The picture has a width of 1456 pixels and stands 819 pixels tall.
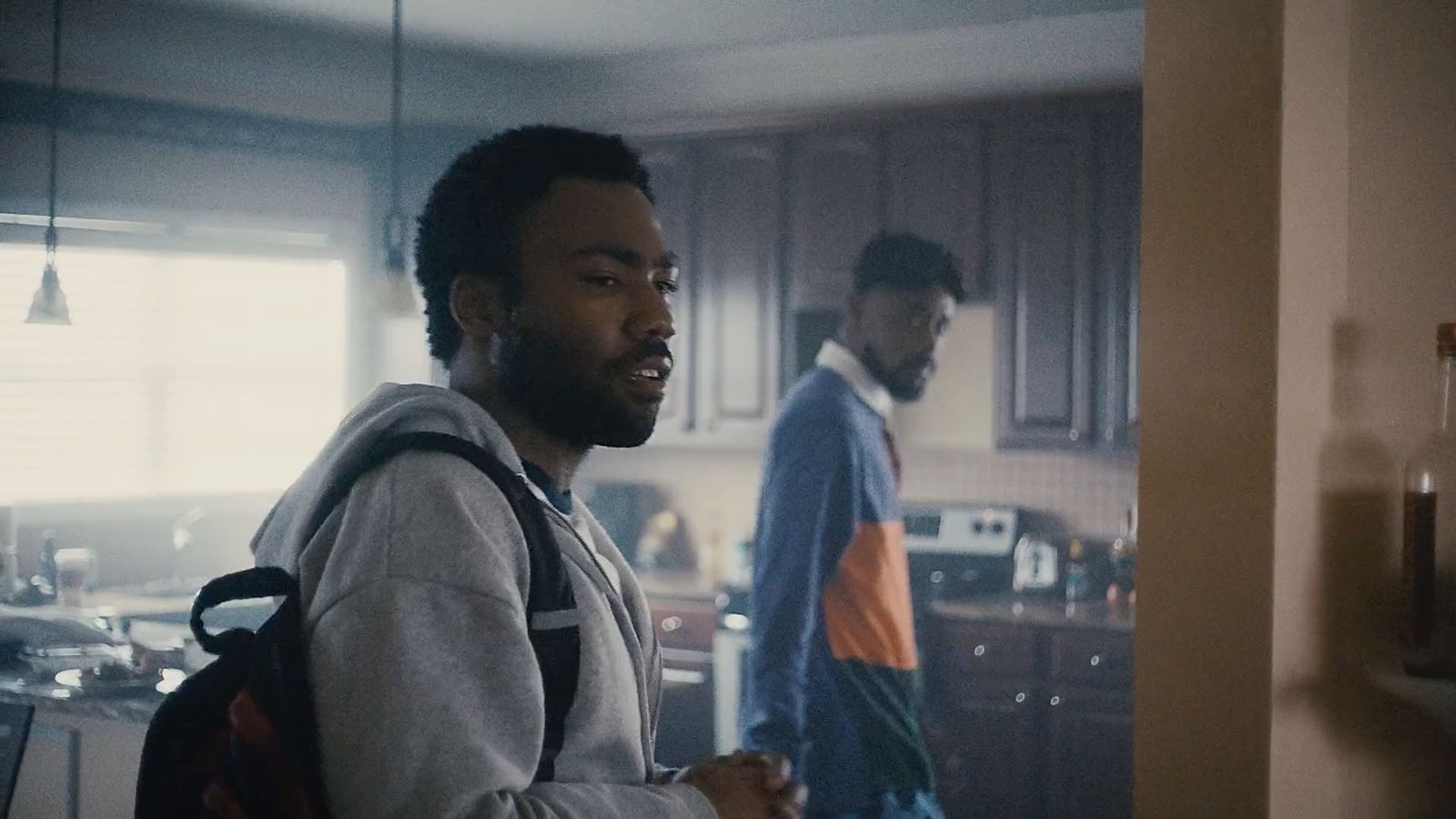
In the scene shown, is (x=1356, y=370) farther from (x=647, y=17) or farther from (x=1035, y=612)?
(x=647, y=17)

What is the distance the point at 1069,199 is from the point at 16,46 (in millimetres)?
3525

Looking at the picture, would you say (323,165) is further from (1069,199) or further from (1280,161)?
(1280,161)

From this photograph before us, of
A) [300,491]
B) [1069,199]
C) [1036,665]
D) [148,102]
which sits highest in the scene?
[148,102]

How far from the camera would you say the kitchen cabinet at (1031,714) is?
16.0 feet

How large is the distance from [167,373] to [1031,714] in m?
3.30

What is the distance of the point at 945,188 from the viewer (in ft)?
17.8

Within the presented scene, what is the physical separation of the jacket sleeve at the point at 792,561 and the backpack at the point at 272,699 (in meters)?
2.06

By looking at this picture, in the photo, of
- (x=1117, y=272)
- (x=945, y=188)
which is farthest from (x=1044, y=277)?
(x=945, y=188)

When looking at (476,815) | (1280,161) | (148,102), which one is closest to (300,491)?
(476,815)

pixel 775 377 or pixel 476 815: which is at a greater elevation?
pixel 775 377

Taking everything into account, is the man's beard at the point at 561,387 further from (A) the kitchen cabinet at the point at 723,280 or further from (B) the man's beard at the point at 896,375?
(A) the kitchen cabinet at the point at 723,280

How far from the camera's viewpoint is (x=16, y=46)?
17.7 feet

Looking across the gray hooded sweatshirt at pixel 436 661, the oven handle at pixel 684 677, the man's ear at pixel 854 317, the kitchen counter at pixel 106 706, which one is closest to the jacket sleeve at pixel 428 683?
the gray hooded sweatshirt at pixel 436 661

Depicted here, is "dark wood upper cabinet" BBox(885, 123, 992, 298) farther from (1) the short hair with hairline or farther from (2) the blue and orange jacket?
(2) the blue and orange jacket
